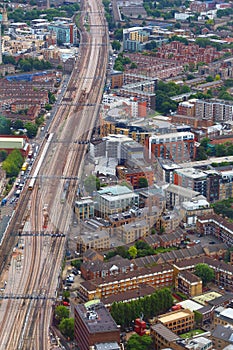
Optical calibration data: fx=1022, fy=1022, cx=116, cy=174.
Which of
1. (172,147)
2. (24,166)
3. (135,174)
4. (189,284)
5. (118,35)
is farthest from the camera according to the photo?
(118,35)

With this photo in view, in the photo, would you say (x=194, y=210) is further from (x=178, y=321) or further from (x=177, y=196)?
(x=178, y=321)

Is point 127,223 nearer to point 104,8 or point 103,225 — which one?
point 103,225

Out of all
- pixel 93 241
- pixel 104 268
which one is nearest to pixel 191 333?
pixel 104 268

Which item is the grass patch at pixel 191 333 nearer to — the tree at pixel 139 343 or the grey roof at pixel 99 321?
the tree at pixel 139 343

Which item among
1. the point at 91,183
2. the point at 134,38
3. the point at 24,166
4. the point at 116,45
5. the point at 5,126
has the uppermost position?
the point at 134,38

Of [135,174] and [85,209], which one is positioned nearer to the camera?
[85,209]

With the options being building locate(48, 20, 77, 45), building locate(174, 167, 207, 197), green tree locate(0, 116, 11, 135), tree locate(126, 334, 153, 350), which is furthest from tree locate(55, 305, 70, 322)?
building locate(48, 20, 77, 45)

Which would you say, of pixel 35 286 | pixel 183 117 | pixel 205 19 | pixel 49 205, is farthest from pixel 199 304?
pixel 205 19

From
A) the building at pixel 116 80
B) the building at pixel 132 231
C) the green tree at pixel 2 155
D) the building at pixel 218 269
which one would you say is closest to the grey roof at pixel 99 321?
the building at pixel 218 269
